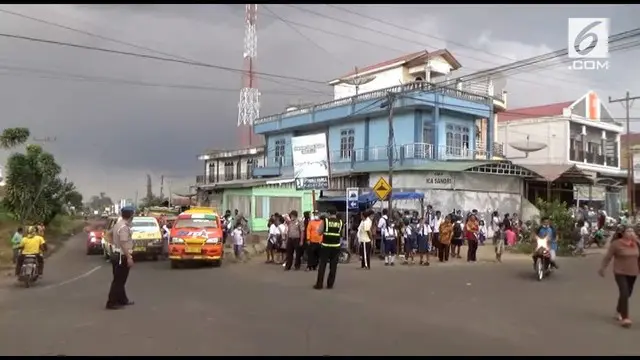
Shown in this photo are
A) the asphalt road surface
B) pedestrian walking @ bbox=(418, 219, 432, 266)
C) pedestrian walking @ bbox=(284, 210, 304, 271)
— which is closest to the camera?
the asphalt road surface

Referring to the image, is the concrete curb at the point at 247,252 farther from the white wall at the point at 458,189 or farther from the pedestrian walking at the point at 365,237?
the white wall at the point at 458,189

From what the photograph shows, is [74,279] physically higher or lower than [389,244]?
lower

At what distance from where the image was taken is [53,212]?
43.3m

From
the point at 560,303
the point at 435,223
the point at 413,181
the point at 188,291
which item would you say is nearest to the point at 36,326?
the point at 188,291

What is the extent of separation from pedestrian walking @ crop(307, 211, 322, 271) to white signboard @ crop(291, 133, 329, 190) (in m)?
4.56

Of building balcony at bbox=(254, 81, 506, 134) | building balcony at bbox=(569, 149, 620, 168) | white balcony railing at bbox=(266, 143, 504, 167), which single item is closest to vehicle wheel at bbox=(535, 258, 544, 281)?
building balcony at bbox=(254, 81, 506, 134)

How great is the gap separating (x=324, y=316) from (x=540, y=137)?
3981cm

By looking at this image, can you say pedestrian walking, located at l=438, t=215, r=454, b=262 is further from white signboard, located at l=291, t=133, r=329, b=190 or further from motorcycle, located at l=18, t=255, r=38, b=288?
motorcycle, located at l=18, t=255, r=38, b=288

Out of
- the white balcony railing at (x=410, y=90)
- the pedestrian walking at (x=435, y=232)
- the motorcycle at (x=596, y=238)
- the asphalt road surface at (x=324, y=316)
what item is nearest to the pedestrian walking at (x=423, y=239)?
Result: the pedestrian walking at (x=435, y=232)

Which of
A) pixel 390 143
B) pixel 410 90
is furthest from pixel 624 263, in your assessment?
pixel 410 90

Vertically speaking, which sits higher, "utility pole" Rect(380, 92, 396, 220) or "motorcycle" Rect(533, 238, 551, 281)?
"utility pole" Rect(380, 92, 396, 220)

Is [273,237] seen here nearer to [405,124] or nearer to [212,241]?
[212,241]

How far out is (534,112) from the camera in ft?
161

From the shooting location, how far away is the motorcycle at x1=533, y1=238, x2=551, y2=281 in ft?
49.7
